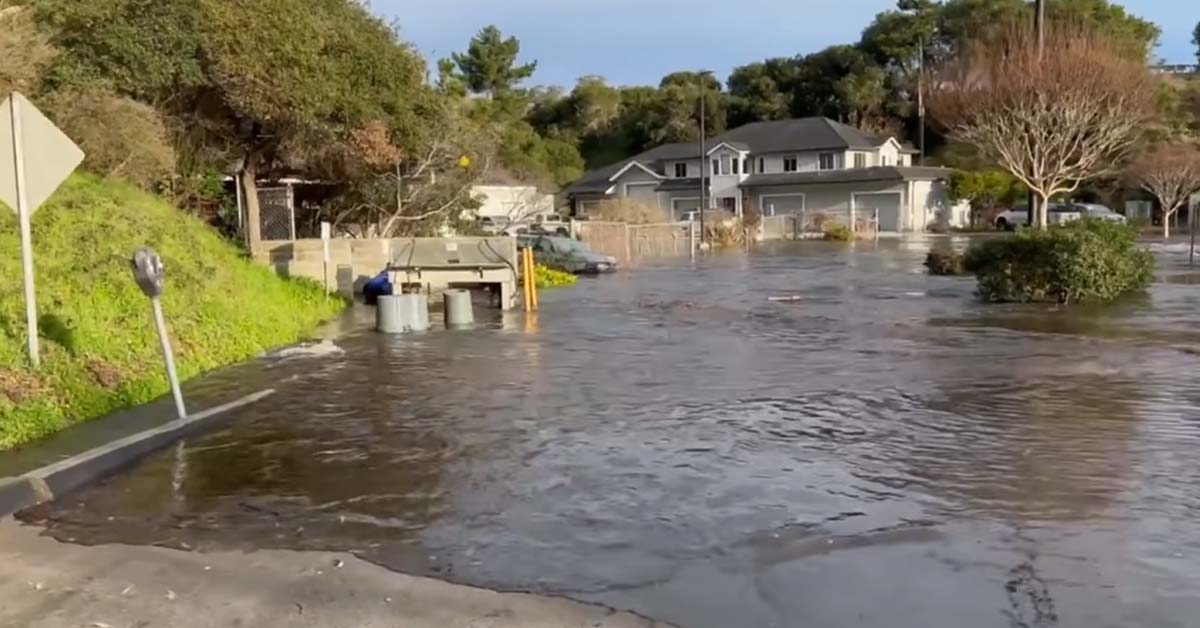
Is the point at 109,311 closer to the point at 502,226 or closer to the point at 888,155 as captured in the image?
the point at 502,226

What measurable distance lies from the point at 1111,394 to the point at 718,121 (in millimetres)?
79196

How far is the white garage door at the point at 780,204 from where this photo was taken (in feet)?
234

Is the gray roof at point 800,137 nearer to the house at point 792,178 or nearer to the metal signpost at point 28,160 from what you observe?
the house at point 792,178

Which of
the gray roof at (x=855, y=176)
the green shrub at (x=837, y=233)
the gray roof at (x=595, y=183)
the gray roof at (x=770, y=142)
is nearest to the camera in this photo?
the green shrub at (x=837, y=233)

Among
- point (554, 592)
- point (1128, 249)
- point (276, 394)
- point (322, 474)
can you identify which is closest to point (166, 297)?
point (276, 394)

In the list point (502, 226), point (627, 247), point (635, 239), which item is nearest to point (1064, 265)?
point (627, 247)

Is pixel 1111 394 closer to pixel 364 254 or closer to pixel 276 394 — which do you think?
pixel 276 394

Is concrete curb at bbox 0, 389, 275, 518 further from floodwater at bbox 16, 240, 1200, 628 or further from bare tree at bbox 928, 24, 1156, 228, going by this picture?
bare tree at bbox 928, 24, 1156, 228

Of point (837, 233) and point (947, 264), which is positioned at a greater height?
point (837, 233)

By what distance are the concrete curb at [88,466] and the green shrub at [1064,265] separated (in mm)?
16373

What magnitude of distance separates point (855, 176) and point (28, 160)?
2404 inches

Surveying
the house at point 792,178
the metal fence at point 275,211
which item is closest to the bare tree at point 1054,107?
the metal fence at point 275,211

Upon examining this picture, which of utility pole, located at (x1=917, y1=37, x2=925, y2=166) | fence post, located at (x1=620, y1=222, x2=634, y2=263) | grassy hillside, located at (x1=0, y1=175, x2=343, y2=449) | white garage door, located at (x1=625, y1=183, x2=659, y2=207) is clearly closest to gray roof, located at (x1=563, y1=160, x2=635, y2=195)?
white garage door, located at (x1=625, y1=183, x2=659, y2=207)

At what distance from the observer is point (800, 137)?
73.2 metres
